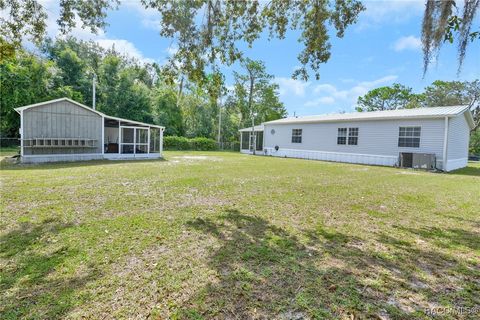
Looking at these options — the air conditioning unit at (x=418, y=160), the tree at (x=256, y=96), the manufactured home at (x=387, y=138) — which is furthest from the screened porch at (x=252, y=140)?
the air conditioning unit at (x=418, y=160)

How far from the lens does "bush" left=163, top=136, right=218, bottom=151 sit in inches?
987

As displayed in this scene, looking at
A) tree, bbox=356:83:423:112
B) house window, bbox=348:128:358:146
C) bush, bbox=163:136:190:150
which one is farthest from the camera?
tree, bbox=356:83:423:112

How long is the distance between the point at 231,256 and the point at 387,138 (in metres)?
15.4

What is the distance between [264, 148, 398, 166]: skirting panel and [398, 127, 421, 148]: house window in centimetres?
92

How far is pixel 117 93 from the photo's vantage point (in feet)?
84.3

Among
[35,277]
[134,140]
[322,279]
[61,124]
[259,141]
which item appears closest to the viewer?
[35,277]

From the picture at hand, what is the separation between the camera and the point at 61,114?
41.1ft

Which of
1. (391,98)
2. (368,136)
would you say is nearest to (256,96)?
(391,98)

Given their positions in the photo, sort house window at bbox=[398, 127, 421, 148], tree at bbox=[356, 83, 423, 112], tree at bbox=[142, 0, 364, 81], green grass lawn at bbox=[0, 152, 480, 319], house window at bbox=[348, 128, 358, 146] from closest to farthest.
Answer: green grass lawn at bbox=[0, 152, 480, 319] < tree at bbox=[142, 0, 364, 81] < house window at bbox=[398, 127, 421, 148] < house window at bbox=[348, 128, 358, 146] < tree at bbox=[356, 83, 423, 112]

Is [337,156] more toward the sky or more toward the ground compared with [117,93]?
more toward the ground

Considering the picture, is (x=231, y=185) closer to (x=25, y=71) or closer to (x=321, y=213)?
(x=321, y=213)

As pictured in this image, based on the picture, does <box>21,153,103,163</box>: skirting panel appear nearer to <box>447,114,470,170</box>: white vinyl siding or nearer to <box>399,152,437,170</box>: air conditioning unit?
<box>399,152,437,170</box>: air conditioning unit

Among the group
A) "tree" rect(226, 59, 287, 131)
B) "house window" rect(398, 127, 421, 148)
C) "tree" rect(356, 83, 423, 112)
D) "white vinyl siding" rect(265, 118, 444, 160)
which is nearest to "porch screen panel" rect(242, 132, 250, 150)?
"white vinyl siding" rect(265, 118, 444, 160)

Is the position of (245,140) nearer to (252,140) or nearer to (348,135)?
(252,140)
